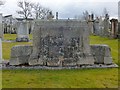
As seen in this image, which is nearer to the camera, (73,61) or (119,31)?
(73,61)

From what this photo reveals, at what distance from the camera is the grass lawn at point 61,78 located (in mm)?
7926

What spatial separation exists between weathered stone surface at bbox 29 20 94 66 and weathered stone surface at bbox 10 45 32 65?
256mm

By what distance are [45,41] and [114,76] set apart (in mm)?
3189

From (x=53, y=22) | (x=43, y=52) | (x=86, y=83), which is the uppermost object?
(x=53, y=22)

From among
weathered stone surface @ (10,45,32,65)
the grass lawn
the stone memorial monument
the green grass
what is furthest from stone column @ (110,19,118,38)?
the green grass

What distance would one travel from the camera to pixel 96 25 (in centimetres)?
4062

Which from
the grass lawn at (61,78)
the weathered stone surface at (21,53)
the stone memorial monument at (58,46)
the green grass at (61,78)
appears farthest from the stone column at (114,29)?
the green grass at (61,78)

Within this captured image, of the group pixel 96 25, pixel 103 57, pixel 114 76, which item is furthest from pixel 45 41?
pixel 96 25

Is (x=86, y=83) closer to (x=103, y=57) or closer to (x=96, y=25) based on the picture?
(x=103, y=57)

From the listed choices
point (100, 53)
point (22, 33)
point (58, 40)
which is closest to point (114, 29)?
point (22, 33)

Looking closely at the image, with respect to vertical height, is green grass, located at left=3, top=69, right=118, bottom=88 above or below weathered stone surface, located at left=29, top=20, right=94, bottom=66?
below

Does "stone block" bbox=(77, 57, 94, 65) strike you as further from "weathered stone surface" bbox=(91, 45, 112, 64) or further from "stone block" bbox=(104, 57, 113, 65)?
"stone block" bbox=(104, 57, 113, 65)

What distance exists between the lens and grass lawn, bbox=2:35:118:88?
7.93 metres

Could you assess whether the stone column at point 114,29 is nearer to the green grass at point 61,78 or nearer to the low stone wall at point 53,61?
the low stone wall at point 53,61
